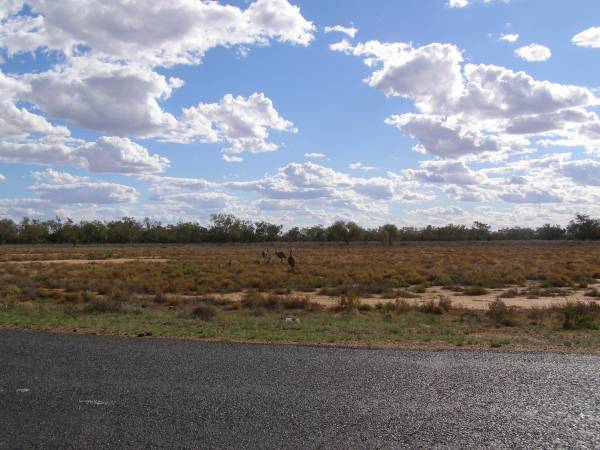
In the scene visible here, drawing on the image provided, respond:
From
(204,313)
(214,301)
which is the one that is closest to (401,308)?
(204,313)

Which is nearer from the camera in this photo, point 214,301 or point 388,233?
point 214,301

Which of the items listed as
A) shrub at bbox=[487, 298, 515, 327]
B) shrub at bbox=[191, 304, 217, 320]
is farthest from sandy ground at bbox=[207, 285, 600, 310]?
shrub at bbox=[191, 304, 217, 320]

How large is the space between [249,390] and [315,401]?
1.07 metres

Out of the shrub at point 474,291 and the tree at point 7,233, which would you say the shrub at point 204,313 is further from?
the tree at point 7,233

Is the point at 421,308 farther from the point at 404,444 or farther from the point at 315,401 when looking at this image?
the point at 404,444

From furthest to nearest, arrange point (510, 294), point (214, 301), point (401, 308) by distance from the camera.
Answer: point (510, 294)
point (214, 301)
point (401, 308)

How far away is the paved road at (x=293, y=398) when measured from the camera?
5941mm

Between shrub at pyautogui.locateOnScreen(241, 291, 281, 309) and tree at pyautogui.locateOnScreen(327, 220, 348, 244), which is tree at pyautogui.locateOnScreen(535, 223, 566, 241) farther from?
shrub at pyautogui.locateOnScreen(241, 291, 281, 309)

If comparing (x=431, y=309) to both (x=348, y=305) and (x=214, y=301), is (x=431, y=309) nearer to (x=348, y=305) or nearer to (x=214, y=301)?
(x=348, y=305)

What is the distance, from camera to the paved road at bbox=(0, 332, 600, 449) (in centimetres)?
594

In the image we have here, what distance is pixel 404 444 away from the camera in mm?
5719

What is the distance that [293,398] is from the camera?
24.1 feet

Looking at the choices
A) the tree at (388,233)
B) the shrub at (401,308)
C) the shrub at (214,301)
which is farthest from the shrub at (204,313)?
the tree at (388,233)

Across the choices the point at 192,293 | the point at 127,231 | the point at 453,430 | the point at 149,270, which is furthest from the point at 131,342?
the point at 127,231
